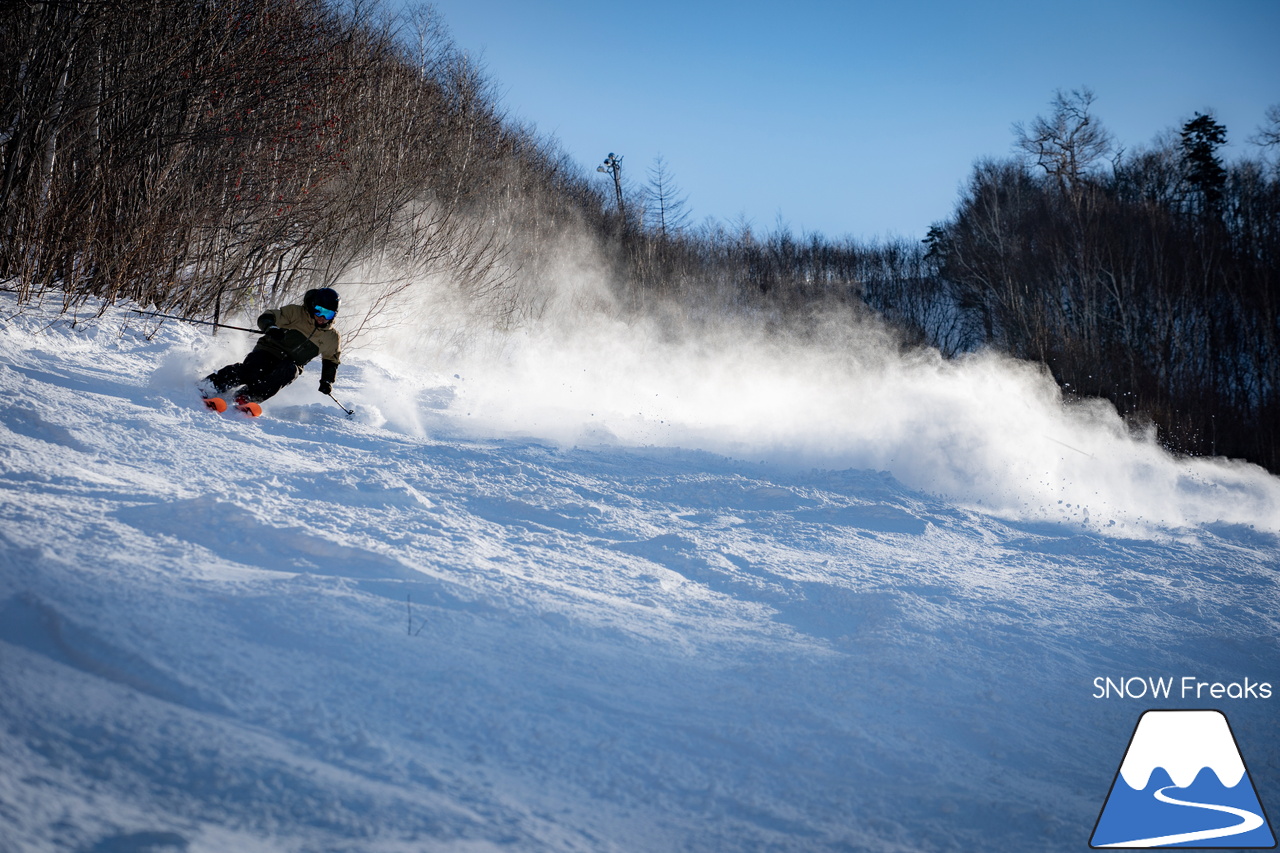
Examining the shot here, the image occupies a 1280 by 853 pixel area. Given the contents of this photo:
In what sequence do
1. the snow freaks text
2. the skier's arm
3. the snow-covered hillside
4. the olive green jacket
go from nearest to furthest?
1. the snow-covered hillside
2. the snow freaks text
3. the olive green jacket
4. the skier's arm

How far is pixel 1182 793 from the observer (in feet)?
7.64

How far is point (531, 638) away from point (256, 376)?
3.92 m

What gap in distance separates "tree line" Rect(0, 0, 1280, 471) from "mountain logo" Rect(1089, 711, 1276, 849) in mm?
8255

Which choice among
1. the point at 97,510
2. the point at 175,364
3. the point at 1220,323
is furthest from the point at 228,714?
the point at 1220,323

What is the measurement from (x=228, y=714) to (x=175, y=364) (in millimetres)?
4482

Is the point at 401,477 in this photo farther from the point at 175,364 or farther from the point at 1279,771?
the point at 1279,771

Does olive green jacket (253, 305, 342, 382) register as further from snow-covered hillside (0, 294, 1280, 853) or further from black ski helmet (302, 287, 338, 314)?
snow-covered hillside (0, 294, 1280, 853)

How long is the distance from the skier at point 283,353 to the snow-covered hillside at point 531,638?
26cm

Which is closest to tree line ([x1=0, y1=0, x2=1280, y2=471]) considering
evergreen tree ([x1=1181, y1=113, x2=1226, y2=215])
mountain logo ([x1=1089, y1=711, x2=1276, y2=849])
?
evergreen tree ([x1=1181, y1=113, x2=1226, y2=215])

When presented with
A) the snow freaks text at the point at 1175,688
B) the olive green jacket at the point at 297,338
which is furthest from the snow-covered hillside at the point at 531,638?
the olive green jacket at the point at 297,338

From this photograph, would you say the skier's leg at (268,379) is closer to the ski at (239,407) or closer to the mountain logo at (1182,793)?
the ski at (239,407)

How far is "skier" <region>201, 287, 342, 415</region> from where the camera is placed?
4984 mm

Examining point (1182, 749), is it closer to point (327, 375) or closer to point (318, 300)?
point (327, 375)

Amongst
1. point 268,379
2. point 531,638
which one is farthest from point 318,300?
point 531,638
